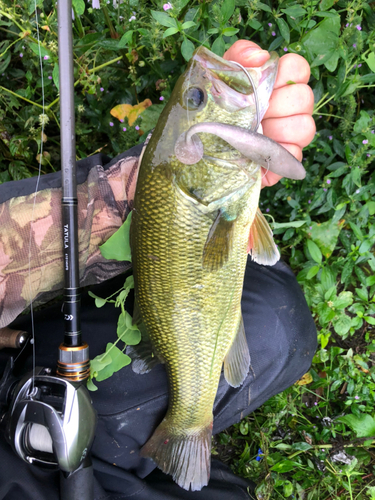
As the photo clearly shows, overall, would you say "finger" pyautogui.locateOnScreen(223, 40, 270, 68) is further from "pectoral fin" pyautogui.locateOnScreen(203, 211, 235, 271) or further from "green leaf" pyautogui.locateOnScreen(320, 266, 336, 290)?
"green leaf" pyautogui.locateOnScreen(320, 266, 336, 290)

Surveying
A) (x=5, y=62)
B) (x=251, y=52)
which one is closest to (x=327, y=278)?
(x=251, y=52)

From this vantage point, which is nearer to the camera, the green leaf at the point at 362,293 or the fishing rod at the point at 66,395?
the fishing rod at the point at 66,395

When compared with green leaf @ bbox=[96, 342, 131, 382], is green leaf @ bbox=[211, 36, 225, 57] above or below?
above

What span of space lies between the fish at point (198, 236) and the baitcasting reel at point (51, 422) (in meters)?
0.34

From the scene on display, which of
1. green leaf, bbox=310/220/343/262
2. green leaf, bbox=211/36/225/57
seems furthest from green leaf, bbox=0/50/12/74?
green leaf, bbox=310/220/343/262

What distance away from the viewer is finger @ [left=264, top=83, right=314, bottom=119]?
123 cm

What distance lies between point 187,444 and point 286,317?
75 centimetres

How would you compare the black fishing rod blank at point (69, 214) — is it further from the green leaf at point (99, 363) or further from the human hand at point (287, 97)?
the human hand at point (287, 97)

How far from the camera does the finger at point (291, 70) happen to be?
1215mm

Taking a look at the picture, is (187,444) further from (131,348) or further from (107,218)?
(107,218)

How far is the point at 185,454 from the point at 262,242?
0.97 metres

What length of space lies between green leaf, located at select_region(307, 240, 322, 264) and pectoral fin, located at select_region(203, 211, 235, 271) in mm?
915

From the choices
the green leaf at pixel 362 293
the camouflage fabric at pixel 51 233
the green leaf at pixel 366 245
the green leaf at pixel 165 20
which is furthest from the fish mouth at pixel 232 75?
the green leaf at pixel 362 293

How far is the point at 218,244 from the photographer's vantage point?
1246mm
